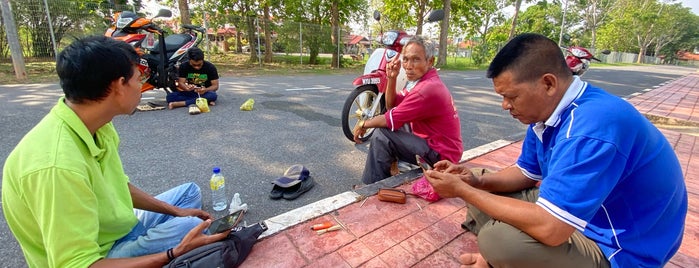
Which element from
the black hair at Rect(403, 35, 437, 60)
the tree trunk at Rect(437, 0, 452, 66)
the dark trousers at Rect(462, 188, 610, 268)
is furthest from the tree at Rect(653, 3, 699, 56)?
the dark trousers at Rect(462, 188, 610, 268)

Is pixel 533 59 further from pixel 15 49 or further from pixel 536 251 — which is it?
pixel 15 49

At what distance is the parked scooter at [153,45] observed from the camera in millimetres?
4738

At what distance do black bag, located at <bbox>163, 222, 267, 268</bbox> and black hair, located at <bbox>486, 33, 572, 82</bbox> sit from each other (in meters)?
1.42

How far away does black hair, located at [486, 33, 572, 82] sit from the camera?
126 cm

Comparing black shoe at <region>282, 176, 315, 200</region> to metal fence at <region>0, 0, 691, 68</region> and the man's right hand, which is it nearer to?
the man's right hand

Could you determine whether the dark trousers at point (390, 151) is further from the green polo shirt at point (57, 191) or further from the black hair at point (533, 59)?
the green polo shirt at point (57, 191)

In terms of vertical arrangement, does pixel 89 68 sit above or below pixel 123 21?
below

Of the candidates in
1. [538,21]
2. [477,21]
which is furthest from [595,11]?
[477,21]

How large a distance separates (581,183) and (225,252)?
144 cm

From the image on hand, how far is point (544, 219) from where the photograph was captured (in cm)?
119

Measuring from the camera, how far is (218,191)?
7.72 feet

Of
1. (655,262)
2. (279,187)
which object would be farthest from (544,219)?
(279,187)

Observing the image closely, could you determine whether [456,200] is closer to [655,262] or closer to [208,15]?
[655,262]

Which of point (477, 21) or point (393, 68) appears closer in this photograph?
point (393, 68)
